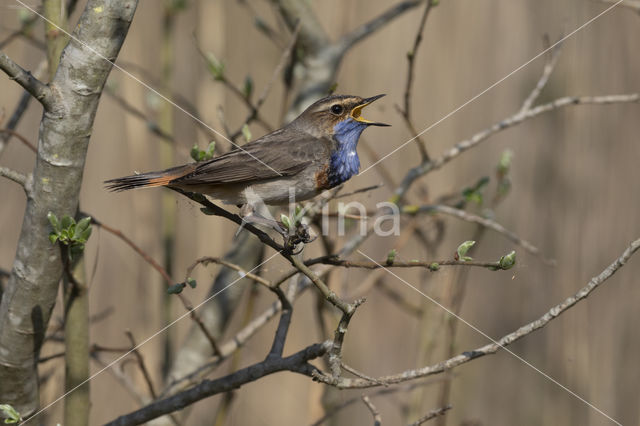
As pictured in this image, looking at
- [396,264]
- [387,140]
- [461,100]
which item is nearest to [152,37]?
[387,140]

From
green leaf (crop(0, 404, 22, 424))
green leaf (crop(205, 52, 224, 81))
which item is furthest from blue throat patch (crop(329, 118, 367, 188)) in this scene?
green leaf (crop(0, 404, 22, 424))

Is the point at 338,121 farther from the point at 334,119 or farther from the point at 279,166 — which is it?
the point at 279,166

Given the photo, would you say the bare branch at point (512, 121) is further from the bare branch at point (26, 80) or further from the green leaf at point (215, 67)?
the bare branch at point (26, 80)

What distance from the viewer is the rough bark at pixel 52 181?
79.9 inches

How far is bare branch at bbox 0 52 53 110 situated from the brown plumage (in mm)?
846

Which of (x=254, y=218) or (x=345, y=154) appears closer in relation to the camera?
(x=254, y=218)

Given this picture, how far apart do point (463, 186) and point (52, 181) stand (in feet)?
11.1

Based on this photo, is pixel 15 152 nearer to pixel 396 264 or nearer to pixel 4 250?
pixel 4 250

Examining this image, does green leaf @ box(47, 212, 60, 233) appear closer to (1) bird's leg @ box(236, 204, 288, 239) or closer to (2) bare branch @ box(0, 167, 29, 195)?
(2) bare branch @ box(0, 167, 29, 195)

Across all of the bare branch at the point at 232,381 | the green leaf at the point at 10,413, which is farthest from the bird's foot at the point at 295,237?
the green leaf at the point at 10,413

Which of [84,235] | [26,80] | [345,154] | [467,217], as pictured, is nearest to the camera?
[26,80]

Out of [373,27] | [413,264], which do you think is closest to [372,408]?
[413,264]

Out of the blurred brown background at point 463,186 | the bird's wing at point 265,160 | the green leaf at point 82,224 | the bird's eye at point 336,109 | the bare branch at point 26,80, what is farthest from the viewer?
the blurred brown background at point 463,186

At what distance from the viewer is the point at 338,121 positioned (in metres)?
3.44
